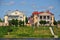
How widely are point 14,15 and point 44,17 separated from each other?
8.90 ft

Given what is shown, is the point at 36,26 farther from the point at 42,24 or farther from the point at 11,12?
the point at 11,12

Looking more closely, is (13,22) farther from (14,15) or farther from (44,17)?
(44,17)

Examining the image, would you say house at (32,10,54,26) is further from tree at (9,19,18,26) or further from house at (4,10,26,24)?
tree at (9,19,18,26)

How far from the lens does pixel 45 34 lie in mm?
21375

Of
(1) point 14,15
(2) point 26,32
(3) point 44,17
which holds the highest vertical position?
(1) point 14,15

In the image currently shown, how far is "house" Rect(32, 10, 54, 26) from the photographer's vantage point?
22530 millimetres

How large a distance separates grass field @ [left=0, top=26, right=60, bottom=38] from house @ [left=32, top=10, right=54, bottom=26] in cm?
105

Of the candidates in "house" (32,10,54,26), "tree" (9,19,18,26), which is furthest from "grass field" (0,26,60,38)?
"house" (32,10,54,26)

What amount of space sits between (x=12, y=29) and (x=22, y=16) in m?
2.20

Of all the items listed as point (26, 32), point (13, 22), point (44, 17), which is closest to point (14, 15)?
point (13, 22)

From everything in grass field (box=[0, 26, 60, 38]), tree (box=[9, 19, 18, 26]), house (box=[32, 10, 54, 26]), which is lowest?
grass field (box=[0, 26, 60, 38])

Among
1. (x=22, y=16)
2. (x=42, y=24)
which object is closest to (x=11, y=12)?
(x=22, y=16)

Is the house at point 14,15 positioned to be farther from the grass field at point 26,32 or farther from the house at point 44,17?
the grass field at point 26,32

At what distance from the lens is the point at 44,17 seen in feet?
78.1
